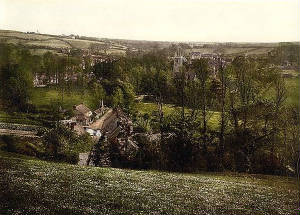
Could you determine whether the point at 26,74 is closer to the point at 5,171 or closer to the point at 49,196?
the point at 5,171

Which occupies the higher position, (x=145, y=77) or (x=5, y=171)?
(x=145, y=77)

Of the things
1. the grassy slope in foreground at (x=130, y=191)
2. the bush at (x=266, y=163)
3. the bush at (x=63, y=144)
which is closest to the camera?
the grassy slope in foreground at (x=130, y=191)

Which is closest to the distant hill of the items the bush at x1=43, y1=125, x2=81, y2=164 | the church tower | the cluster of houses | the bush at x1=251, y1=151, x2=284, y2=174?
the church tower

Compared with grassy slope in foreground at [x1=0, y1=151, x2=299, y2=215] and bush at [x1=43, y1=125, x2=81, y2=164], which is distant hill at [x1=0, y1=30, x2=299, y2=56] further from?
grassy slope in foreground at [x1=0, y1=151, x2=299, y2=215]

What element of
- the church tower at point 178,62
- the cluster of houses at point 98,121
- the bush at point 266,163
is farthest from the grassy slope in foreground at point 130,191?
the church tower at point 178,62

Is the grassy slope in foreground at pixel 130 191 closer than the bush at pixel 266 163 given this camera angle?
Yes

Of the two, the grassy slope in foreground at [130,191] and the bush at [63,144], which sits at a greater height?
the bush at [63,144]

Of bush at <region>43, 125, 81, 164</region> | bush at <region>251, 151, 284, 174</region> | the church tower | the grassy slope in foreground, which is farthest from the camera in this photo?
the church tower

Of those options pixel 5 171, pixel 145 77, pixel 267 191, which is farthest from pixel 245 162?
pixel 5 171

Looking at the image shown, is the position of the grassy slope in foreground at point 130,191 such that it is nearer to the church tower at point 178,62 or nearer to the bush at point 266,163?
the bush at point 266,163
